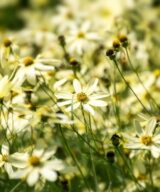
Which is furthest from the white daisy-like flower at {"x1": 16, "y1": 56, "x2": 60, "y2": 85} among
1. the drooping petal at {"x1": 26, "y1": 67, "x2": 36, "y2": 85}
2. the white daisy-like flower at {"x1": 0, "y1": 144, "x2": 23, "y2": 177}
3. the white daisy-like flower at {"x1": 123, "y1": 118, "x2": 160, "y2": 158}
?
A: the white daisy-like flower at {"x1": 123, "y1": 118, "x2": 160, "y2": 158}

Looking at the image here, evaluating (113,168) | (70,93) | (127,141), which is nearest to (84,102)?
(70,93)

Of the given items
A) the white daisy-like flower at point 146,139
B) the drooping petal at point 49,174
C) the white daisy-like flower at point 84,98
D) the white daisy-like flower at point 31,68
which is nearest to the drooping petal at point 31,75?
the white daisy-like flower at point 31,68

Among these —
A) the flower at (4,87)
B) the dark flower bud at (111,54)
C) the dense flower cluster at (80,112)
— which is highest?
the flower at (4,87)

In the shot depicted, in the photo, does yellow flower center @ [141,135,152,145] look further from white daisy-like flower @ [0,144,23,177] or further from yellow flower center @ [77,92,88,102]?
white daisy-like flower @ [0,144,23,177]

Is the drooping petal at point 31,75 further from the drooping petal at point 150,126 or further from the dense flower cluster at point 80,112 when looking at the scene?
the drooping petal at point 150,126

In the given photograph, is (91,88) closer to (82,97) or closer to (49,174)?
(82,97)

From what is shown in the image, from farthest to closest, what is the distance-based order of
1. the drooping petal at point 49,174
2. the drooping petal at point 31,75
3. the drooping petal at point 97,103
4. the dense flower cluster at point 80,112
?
the drooping petal at point 31,75, the drooping petal at point 97,103, the dense flower cluster at point 80,112, the drooping petal at point 49,174

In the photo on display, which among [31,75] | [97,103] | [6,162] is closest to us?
[6,162]

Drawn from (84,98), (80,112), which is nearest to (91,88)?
(84,98)
